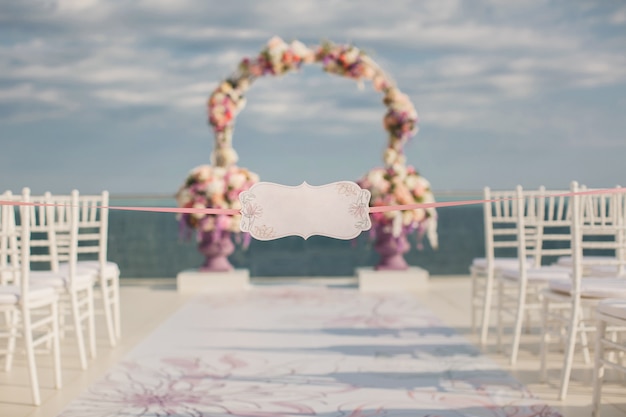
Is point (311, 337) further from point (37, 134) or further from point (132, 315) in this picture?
point (37, 134)

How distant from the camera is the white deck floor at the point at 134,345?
3434 millimetres

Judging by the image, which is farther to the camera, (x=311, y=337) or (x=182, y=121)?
(x=182, y=121)

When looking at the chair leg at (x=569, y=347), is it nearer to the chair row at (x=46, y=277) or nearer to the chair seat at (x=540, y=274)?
the chair seat at (x=540, y=274)

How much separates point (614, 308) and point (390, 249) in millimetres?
4996

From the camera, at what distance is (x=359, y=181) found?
310 inches

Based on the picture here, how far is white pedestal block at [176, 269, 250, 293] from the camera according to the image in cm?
776

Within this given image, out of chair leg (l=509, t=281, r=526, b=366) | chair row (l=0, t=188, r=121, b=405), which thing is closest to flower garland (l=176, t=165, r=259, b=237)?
chair row (l=0, t=188, r=121, b=405)

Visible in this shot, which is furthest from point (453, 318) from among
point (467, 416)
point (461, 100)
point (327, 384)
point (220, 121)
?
point (461, 100)

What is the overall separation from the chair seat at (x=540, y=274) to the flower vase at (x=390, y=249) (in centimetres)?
321

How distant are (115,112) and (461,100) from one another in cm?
765

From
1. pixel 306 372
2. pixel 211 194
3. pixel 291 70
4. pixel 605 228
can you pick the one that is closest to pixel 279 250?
pixel 211 194

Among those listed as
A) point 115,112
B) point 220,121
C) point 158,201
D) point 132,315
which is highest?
point 115,112

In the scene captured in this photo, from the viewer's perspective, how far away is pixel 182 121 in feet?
61.5

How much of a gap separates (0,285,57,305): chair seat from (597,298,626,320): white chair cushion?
2.36 meters
